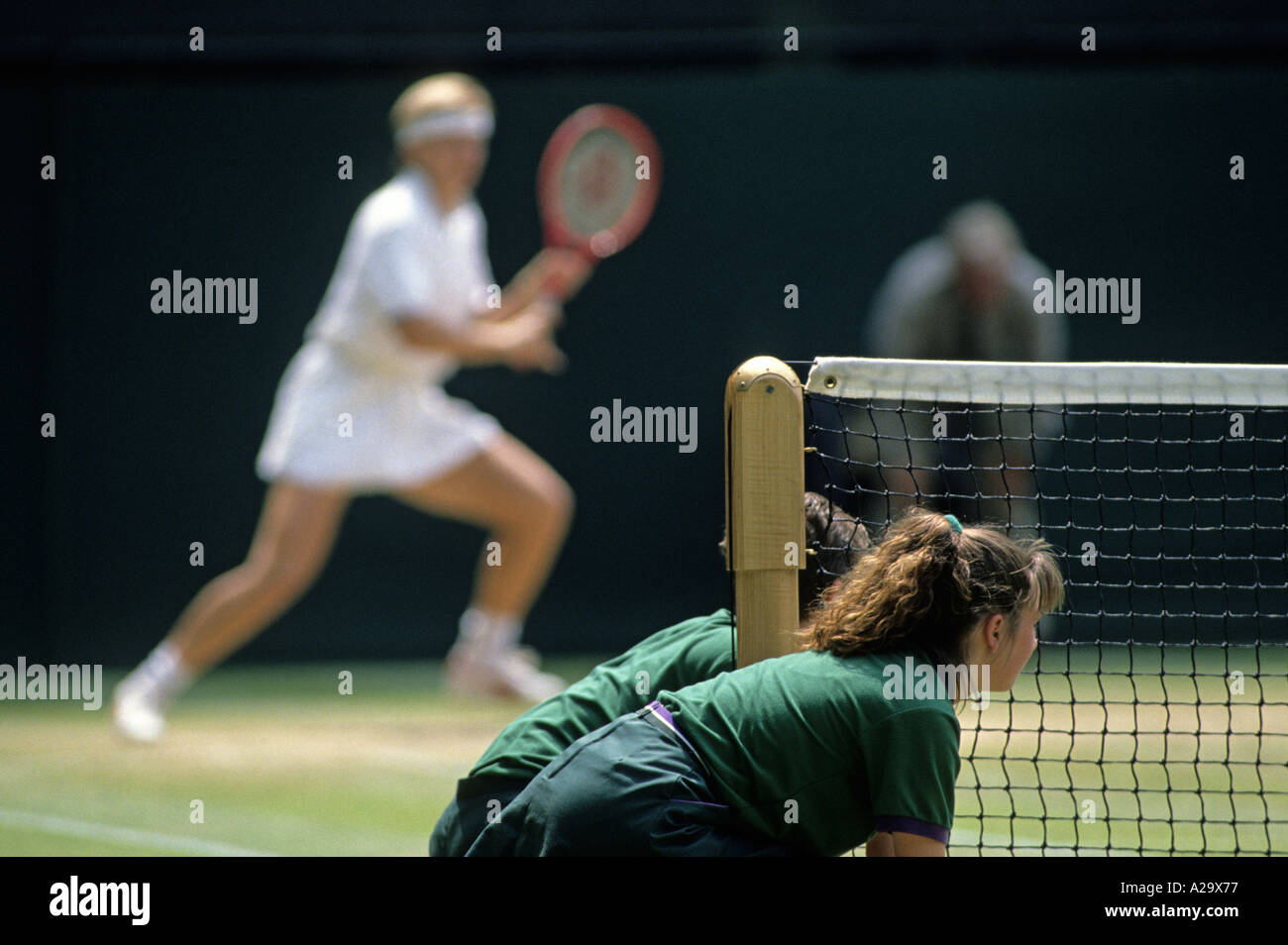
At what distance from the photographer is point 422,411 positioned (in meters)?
6.47

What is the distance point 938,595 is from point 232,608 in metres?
3.75

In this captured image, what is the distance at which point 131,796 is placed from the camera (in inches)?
198

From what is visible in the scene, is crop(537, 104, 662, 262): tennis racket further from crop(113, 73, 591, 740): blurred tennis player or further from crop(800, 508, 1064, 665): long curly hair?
crop(800, 508, 1064, 665): long curly hair

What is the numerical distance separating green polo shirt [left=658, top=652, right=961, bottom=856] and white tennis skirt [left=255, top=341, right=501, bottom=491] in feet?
11.9

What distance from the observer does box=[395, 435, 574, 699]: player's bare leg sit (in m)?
6.31

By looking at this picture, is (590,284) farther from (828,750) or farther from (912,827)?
(912,827)

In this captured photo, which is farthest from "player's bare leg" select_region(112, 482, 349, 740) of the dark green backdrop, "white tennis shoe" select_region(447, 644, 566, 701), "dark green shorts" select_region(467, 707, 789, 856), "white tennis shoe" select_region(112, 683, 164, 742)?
"dark green shorts" select_region(467, 707, 789, 856)

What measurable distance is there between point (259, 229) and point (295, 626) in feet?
6.59

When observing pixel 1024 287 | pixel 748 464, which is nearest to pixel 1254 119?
pixel 1024 287

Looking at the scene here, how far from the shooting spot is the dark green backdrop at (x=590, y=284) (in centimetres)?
798

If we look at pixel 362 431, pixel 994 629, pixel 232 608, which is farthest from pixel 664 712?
pixel 362 431

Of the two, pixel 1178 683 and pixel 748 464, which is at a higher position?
pixel 748 464

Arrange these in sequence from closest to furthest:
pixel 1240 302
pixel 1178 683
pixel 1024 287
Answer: pixel 1178 683
pixel 1024 287
pixel 1240 302
